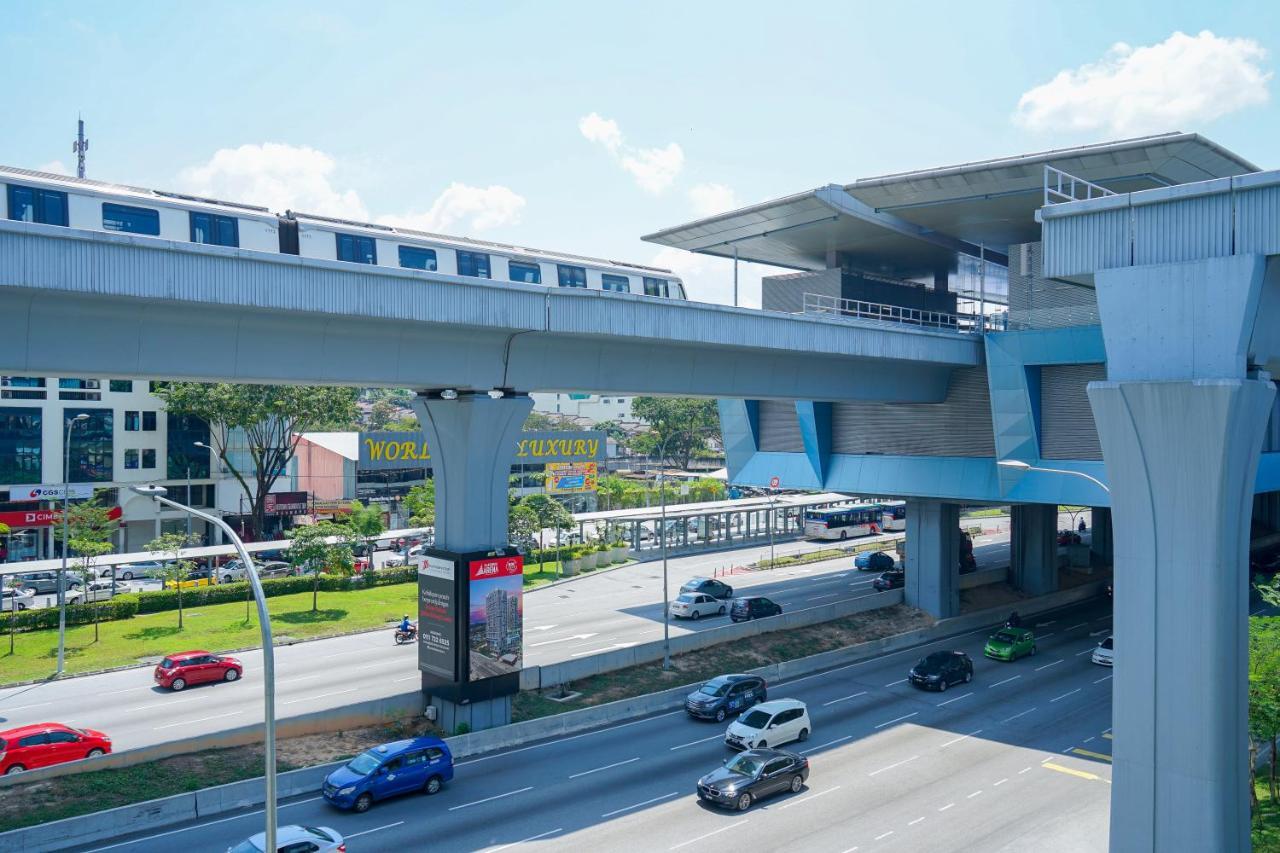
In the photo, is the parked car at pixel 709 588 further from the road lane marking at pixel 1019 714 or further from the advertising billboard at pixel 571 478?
the advertising billboard at pixel 571 478

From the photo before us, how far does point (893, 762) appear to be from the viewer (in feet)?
91.6

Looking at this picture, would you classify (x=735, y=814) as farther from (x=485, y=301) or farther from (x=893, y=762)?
(x=485, y=301)

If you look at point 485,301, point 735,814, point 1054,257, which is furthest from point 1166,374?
point 485,301

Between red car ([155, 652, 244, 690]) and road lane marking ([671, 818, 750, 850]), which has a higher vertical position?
red car ([155, 652, 244, 690])

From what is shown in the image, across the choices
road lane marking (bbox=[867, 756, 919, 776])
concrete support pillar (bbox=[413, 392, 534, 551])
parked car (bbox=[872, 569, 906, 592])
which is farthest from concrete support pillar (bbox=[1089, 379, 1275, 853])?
parked car (bbox=[872, 569, 906, 592])

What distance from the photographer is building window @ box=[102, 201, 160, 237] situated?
94.7 feet

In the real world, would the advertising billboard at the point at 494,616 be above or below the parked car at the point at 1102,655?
above

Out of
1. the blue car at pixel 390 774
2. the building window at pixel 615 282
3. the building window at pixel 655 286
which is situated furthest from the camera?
the building window at pixel 655 286

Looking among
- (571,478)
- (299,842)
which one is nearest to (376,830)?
(299,842)

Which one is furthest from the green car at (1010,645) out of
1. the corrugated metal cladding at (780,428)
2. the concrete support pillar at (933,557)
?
the corrugated metal cladding at (780,428)

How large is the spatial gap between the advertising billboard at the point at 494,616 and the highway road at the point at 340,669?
734 centimetres

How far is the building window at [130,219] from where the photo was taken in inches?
1136

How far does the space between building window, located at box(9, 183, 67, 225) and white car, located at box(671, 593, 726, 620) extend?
3144cm

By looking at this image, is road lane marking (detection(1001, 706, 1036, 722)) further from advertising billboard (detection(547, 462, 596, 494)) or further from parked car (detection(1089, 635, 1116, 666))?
advertising billboard (detection(547, 462, 596, 494))
